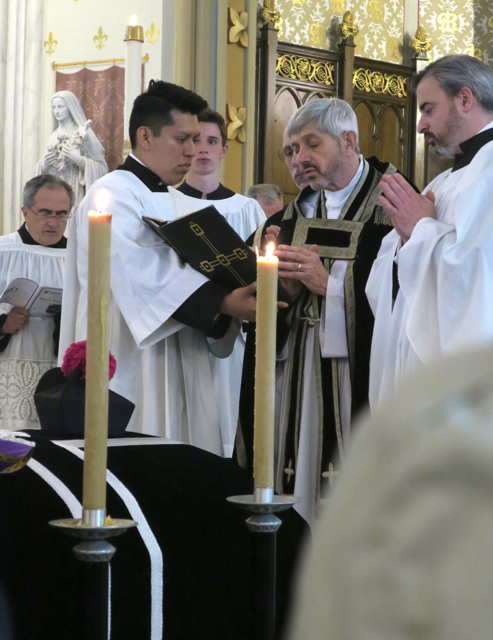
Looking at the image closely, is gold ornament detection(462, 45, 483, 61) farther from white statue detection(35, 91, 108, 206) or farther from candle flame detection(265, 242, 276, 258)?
candle flame detection(265, 242, 276, 258)

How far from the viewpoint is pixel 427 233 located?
9.18ft

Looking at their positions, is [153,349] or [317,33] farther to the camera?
[317,33]

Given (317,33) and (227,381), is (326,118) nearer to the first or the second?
(227,381)

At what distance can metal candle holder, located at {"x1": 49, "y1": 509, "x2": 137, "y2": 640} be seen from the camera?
2.71ft

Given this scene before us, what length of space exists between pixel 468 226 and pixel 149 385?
1484mm

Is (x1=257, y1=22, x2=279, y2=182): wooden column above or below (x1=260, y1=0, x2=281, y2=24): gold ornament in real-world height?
below

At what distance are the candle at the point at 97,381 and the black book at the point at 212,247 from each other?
2.20 m

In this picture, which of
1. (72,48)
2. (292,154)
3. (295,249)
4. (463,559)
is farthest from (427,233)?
(72,48)

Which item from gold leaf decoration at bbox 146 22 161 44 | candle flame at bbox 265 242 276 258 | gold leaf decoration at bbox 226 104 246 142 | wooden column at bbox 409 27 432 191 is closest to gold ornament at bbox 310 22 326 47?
wooden column at bbox 409 27 432 191

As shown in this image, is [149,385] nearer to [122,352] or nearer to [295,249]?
[122,352]

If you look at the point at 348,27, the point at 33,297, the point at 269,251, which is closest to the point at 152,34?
the point at 348,27

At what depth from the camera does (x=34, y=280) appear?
488 cm

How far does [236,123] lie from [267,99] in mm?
2150

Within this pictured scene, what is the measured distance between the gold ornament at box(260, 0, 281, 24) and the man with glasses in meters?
4.47
